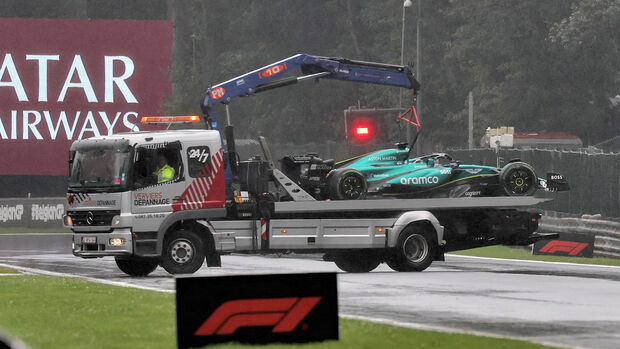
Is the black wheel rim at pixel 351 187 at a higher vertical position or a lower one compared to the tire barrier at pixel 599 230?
higher

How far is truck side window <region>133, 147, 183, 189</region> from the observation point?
80.6 feet

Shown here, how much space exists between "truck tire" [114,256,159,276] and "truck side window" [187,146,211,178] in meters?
1.98

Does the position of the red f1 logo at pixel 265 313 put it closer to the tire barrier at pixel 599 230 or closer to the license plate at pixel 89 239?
the license plate at pixel 89 239

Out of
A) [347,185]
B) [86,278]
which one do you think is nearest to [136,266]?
[86,278]

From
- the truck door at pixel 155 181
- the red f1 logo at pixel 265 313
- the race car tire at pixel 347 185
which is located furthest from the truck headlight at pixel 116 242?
the red f1 logo at pixel 265 313

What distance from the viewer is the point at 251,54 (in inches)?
3270

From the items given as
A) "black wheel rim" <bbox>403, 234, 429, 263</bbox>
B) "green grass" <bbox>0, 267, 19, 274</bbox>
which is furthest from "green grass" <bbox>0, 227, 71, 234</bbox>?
"black wheel rim" <bbox>403, 234, 429, 263</bbox>

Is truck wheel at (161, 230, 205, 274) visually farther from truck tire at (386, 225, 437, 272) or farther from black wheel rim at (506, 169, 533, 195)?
black wheel rim at (506, 169, 533, 195)

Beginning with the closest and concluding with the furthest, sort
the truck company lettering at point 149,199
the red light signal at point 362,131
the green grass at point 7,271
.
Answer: the truck company lettering at point 149,199 → the green grass at point 7,271 → the red light signal at point 362,131

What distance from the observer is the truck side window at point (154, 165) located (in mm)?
24578

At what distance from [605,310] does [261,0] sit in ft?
232

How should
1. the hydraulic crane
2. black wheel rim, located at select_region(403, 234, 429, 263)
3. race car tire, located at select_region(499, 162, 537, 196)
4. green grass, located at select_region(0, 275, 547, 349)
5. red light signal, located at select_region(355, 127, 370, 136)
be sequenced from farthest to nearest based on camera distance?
1. red light signal, located at select_region(355, 127, 370, 136)
2. the hydraulic crane
3. race car tire, located at select_region(499, 162, 537, 196)
4. black wheel rim, located at select_region(403, 234, 429, 263)
5. green grass, located at select_region(0, 275, 547, 349)

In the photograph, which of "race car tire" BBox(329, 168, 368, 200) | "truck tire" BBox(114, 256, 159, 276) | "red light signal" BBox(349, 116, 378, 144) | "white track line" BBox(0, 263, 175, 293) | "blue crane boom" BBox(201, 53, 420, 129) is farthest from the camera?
"red light signal" BBox(349, 116, 378, 144)

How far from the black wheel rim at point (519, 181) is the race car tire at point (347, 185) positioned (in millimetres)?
2883
